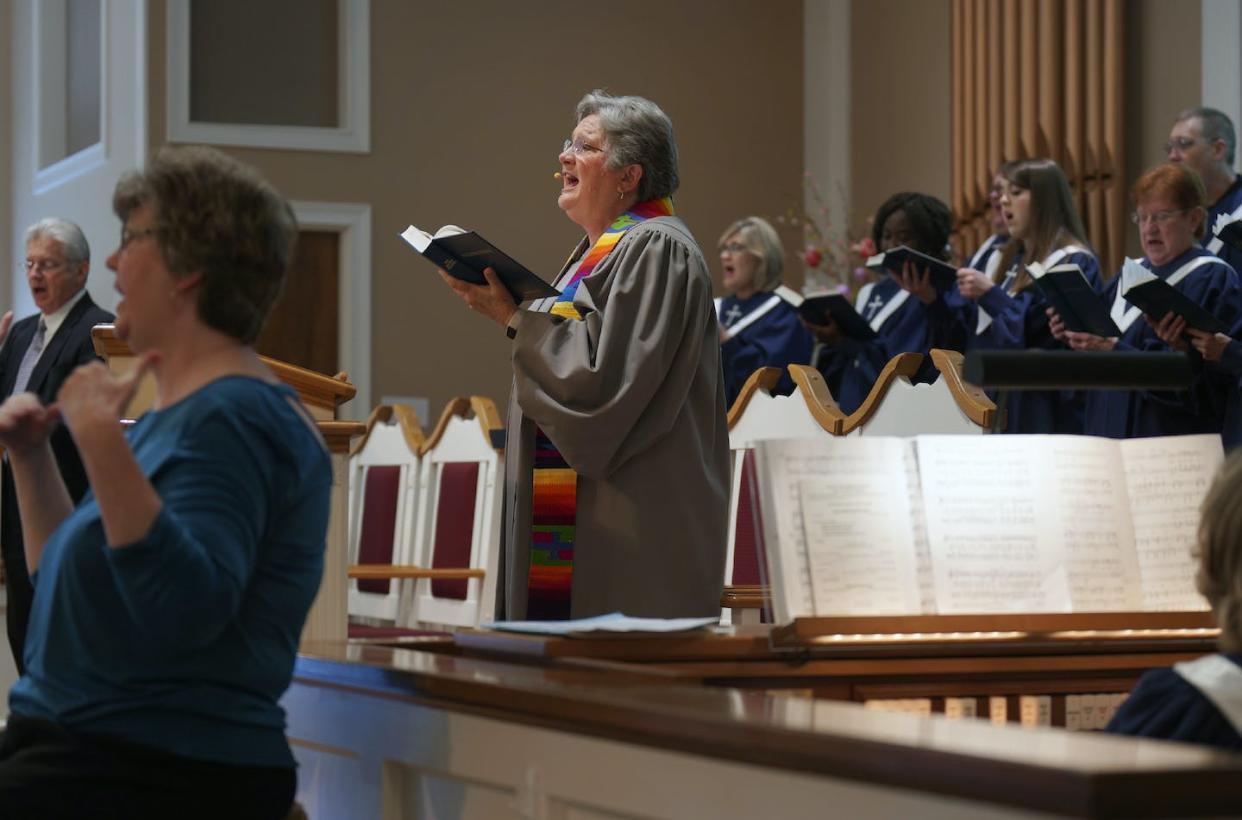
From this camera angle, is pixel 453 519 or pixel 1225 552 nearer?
pixel 1225 552

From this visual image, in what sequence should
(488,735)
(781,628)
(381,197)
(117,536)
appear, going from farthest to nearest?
(381,197)
(781,628)
(488,735)
(117,536)

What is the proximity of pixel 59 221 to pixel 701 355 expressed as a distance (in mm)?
3760

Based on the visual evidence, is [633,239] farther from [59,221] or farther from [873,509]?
[59,221]

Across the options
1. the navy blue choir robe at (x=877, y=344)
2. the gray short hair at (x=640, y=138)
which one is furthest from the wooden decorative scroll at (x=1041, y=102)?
the gray short hair at (x=640, y=138)

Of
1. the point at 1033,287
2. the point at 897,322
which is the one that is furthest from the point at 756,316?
the point at 1033,287

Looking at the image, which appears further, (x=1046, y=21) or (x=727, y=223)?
(x=727, y=223)

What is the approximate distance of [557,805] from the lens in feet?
5.87

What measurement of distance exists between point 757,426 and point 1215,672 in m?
3.19

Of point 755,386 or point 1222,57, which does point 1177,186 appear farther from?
point 1222,57

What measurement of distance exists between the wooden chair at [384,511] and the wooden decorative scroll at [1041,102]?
10.0 ft

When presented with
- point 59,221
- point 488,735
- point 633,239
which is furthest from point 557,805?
point 59,221

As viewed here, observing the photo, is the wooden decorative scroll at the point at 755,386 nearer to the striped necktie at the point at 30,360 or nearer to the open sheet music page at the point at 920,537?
the striped necktie at the point at 30,360

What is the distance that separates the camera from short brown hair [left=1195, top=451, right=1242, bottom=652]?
164cm

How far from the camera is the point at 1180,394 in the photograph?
5098mm
